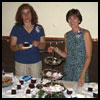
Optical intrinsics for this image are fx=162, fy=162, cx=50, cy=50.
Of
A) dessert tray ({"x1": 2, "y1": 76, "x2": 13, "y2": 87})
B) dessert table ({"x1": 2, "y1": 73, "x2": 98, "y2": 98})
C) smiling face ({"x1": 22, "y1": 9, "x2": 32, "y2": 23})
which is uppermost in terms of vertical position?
smiling face ({"x1": 22, "y1": 9, "x2": 32, "y2": 23})

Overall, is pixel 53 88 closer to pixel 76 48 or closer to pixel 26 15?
pixel 76 48

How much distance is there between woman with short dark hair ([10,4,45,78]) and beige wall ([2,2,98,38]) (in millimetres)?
1072

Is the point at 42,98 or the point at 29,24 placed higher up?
the point at 29,24

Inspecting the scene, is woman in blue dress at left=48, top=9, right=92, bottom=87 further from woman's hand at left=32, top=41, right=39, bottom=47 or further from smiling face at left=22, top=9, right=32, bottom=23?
smiling face at left=22, top=9, right=32, bottom=23

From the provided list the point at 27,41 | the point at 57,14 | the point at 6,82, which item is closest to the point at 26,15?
the point at 27,41

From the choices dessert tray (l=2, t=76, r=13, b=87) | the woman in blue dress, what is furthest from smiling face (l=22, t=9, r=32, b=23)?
dessert tray (l=2, t=76, r=13, b=87)

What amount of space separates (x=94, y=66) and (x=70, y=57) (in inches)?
62.0

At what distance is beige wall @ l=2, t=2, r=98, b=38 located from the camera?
341 centimetres

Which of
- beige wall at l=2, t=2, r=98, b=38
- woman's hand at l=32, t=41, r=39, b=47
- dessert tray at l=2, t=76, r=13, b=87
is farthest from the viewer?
beige wall at l=2, t=2, r=98, b=38

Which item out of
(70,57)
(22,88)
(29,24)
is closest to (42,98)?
(22,88)

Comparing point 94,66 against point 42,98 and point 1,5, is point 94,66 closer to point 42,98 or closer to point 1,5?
point 42,98

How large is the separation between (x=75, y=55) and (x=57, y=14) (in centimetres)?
158

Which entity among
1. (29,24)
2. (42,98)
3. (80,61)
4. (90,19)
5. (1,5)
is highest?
(1,5)

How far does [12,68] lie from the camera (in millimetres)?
4031
